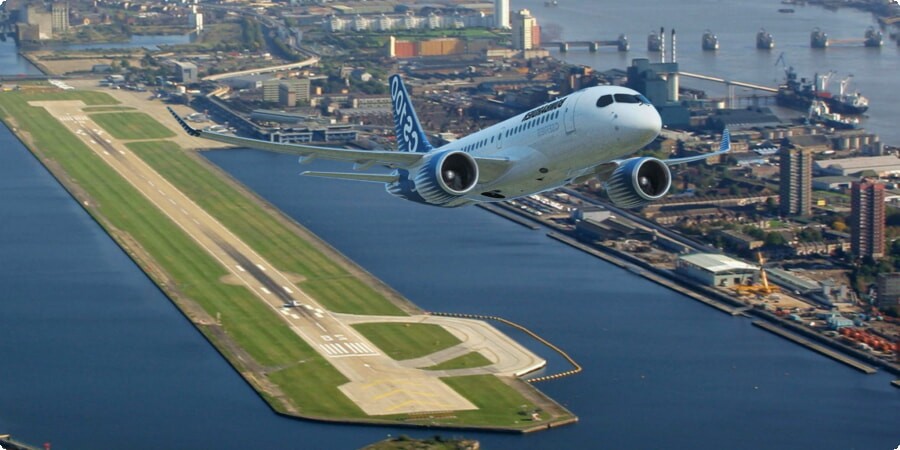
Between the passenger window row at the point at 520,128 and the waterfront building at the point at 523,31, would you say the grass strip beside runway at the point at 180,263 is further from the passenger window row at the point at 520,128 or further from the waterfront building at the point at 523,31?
the waterfront building at the point at 523,31

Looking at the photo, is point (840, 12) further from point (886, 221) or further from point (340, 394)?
point (340, 394)

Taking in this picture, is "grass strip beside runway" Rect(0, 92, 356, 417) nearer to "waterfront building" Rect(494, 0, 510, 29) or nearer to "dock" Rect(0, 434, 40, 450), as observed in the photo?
"dock" Rect(0, 434, 40, 450)

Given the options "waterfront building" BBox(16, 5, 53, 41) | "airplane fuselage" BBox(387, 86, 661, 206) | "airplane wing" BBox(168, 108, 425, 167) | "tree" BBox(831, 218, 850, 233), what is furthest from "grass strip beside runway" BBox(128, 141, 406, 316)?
"waterfront building" BBox(16, 5, 53, 41)

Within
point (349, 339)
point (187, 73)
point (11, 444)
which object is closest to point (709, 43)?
point (187, 73)

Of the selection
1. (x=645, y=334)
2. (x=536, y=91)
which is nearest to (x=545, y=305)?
(x=645, y=334)

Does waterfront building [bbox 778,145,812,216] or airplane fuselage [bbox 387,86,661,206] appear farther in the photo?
waterfront building [bbox 778,145,812,216]

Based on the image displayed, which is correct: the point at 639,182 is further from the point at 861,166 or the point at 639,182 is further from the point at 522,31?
the point at 522,31
